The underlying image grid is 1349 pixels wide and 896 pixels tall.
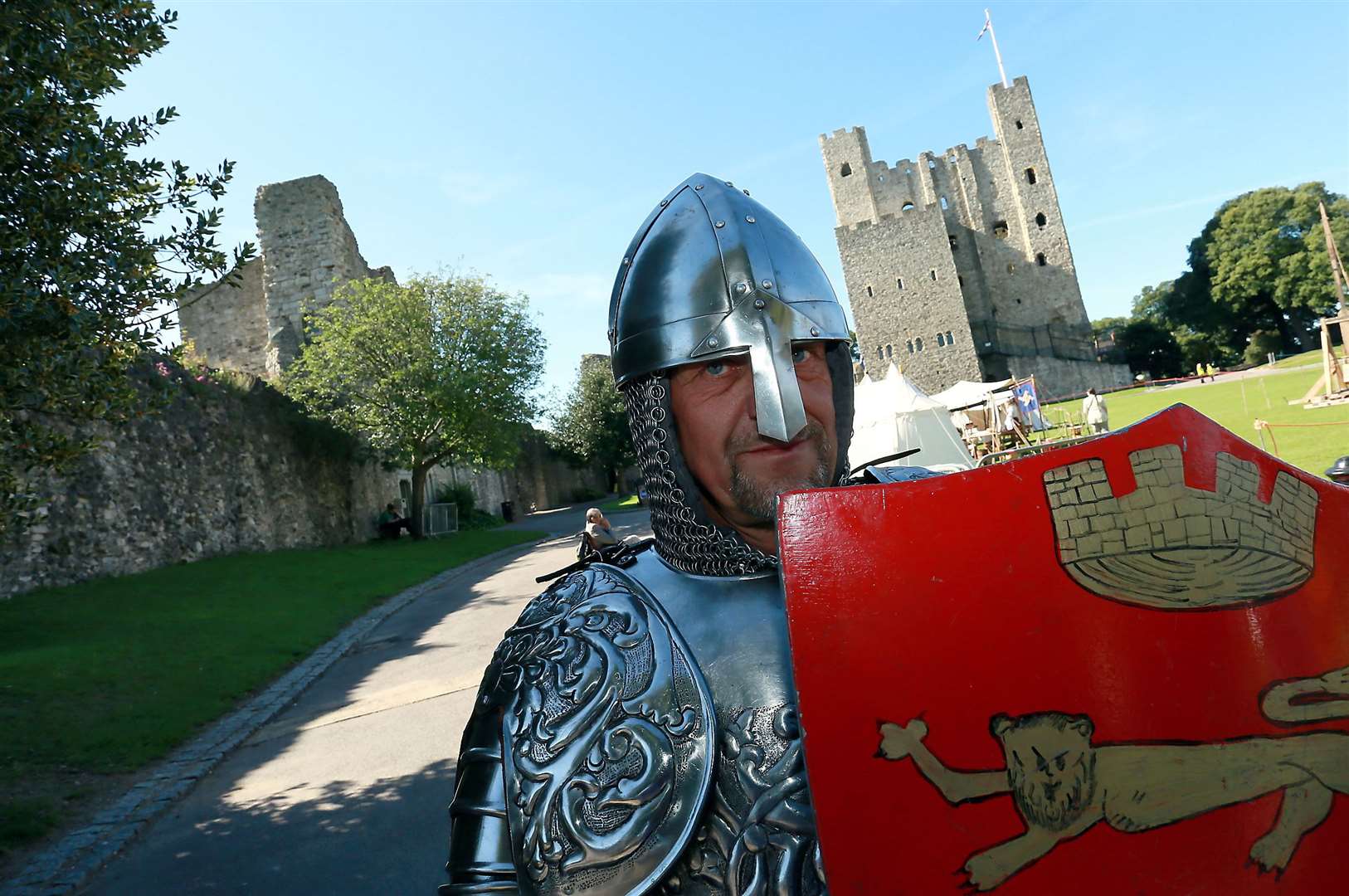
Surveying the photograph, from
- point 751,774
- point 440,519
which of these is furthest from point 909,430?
point 751,774

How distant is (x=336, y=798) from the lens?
528cm

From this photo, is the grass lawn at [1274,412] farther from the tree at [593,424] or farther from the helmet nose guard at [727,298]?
the tree at [593,424]

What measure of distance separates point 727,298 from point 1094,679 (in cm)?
90

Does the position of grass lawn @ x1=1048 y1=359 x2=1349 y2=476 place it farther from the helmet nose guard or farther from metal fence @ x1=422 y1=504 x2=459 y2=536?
metal fence @ x1=422 y1=504 x2=459 y2=536

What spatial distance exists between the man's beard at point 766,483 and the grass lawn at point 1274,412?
3.00 ft

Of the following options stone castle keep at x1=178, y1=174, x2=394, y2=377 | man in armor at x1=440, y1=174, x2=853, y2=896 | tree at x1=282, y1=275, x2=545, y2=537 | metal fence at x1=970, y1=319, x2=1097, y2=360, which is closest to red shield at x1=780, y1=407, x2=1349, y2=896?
man in armor at x1=440, y1=174, x2=853, y2=896

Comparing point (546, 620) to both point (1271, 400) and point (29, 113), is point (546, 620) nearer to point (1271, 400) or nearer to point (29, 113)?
point (29, 113)

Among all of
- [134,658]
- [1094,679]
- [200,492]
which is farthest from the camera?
[200,492]

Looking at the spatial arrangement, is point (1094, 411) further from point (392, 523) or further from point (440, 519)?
point (440, 519)

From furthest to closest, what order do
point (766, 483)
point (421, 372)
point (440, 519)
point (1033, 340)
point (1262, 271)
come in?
point (1033, 340) → point (1262, 271) → point (440, 519) → point (421, 372) → point (766, 483)

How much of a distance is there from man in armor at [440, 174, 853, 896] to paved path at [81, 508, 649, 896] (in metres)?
3.00

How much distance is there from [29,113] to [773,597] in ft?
16.5

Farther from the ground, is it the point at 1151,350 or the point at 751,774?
the point at 1151,350

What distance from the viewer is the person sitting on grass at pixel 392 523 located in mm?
22875
